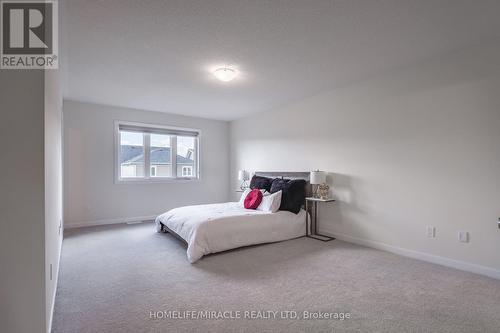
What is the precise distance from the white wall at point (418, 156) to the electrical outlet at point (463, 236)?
0.12ft

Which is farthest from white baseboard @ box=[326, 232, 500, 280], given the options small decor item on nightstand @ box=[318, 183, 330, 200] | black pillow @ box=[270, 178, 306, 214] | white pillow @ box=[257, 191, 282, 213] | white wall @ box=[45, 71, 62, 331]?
white wall @ box=[45, 71, 62, 331]

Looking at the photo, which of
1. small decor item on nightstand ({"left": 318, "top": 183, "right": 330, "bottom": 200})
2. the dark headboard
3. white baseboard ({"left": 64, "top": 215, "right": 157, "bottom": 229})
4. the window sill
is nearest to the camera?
small decor item on nightstand ({"left": 318, "top": 183, "right": 330, "bottom": 200})

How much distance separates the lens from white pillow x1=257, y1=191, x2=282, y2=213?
411 cm

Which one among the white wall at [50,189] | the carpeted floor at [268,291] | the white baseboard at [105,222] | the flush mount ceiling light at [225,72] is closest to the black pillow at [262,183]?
the carpeted floor at [268,291]

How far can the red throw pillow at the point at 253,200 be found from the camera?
14.1 ft

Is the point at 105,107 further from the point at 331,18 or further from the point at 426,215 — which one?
the point at 426,215

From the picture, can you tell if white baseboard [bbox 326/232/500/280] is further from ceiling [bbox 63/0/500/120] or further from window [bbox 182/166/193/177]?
window [bbox 182/166/193/177]

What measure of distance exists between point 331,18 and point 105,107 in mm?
4640

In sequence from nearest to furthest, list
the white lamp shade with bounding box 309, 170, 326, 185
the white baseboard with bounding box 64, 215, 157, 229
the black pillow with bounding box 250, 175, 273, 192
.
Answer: the white lamp shade with bounding box 309, 170, 326, 185, the white baseboard with bounding box 64, 215, 157, 229, the black pillow with bounding box 250, 175, 273, 192

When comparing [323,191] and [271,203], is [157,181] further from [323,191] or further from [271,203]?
[323,191]

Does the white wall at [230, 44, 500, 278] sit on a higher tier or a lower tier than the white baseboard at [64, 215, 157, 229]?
higher

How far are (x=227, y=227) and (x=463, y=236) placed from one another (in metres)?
2.79

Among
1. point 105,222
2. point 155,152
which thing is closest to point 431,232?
point 155,152

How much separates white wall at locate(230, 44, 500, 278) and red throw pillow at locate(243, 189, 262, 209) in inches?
42.7
